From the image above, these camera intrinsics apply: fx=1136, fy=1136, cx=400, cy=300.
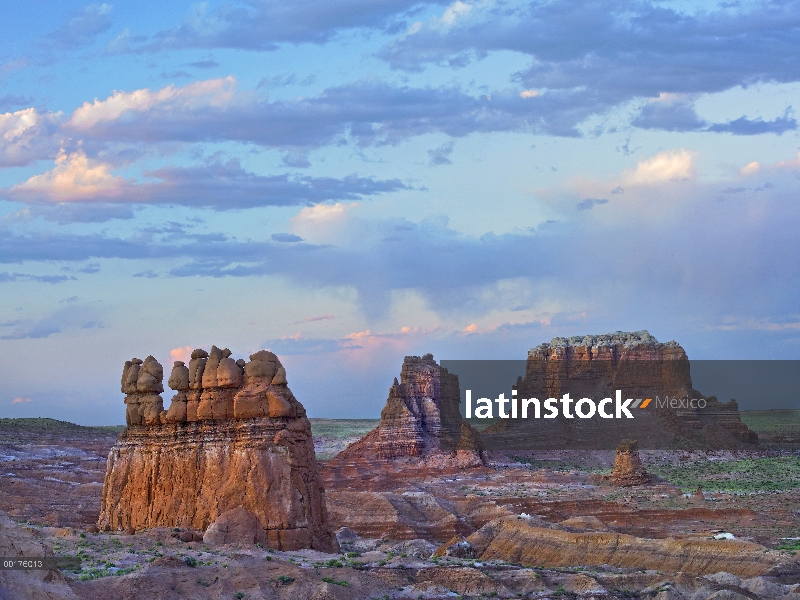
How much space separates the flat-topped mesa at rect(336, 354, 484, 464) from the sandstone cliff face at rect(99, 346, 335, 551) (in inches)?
2269

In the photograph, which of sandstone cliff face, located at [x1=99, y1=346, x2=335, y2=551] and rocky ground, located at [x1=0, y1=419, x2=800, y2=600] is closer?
rocky ground, located at [x1=0, y1=419, x2=800, y2=600]

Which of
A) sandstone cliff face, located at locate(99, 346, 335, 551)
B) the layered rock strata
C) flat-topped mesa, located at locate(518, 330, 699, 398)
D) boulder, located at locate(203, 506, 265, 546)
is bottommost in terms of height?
the layered rock strata

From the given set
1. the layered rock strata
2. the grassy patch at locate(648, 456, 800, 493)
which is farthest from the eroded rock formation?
the layered rock strata

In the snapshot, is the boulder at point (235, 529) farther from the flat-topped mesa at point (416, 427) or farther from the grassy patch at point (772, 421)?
the grassy patch at point (772, 421)

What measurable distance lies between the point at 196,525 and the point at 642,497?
42.8 metres

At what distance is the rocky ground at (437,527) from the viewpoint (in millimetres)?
24812

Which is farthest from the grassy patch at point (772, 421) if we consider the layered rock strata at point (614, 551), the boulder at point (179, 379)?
the boulder at point (179, 379)

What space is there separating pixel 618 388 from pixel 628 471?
3923 centimetres

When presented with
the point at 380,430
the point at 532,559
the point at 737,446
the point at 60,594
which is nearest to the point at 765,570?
the point at 532,559

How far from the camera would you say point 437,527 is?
55.2 metres

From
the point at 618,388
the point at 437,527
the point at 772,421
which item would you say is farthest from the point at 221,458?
the point at 772,421

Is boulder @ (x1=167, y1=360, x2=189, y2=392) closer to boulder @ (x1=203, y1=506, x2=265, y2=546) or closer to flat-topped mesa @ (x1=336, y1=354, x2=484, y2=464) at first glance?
boulder @ (x1=203, y1=506, x2=265, y2=546)

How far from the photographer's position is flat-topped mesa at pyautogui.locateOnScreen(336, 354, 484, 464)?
9100 cm

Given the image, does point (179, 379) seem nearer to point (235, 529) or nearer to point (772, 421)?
point (235, 529)
